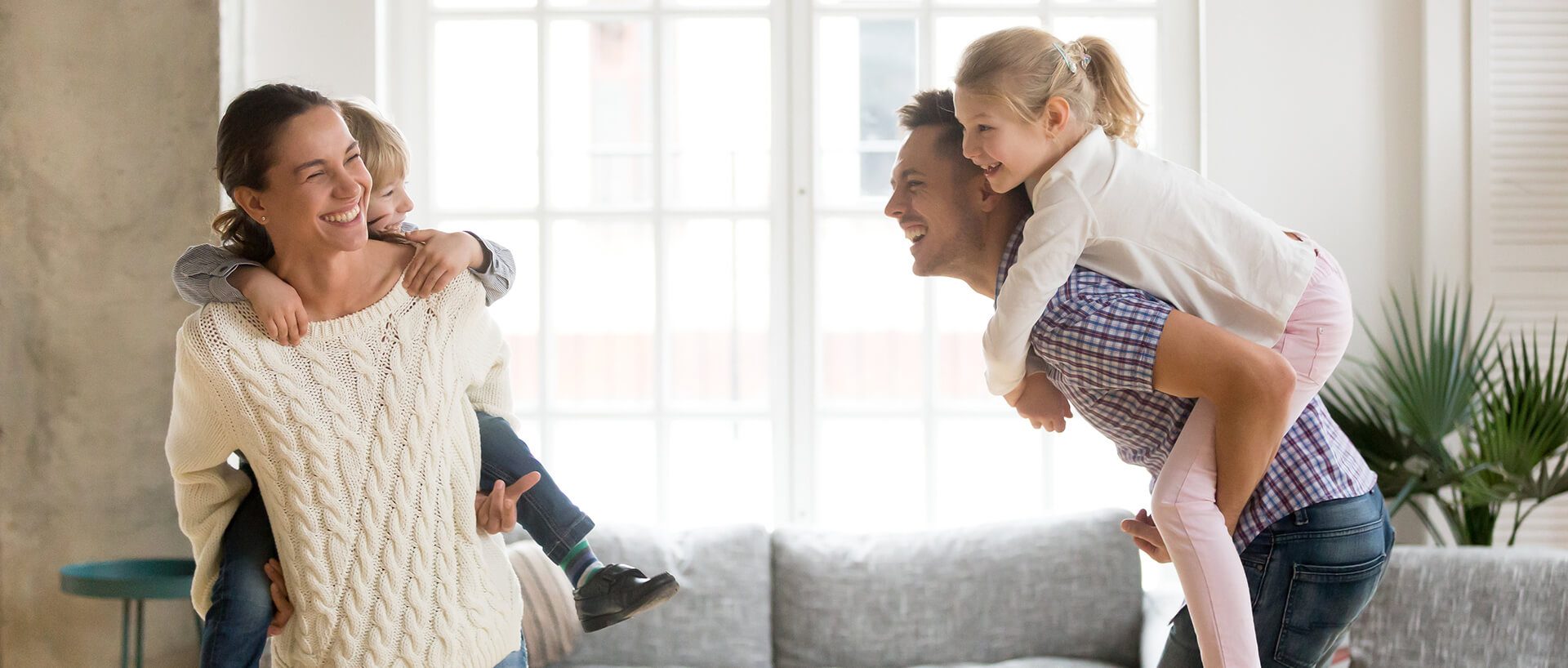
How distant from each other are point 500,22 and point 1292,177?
2.55m

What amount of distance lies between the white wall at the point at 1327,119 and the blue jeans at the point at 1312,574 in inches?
87.4

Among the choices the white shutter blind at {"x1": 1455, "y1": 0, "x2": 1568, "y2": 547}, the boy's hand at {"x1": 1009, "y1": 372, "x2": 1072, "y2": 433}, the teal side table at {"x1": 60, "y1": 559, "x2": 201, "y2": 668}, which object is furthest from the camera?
the white shutter blind at {"x1": 1455, "y1": 0, "x2": 1568, "y2": 547}

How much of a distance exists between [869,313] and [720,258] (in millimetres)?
516

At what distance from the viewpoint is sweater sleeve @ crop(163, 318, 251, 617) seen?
4.86ft

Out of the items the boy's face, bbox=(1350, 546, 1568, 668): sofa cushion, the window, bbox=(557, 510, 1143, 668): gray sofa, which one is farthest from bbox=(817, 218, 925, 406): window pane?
the boy's face

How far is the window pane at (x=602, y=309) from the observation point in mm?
3643

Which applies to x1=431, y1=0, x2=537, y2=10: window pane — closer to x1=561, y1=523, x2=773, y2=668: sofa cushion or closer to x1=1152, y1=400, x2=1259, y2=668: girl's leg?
x1=561, y1=523, x2=773, y2=668: sofa cushion

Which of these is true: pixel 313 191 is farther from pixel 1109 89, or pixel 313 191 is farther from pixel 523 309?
pixel 523 309

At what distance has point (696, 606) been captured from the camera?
10.3 ft

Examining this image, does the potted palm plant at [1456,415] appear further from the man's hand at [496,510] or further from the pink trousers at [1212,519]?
the man's hand at [496,510]

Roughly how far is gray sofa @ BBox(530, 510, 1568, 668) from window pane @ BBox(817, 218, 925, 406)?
0.59 m

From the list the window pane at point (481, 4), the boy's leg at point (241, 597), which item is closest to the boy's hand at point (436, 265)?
the boy's leg at point (241, 597)

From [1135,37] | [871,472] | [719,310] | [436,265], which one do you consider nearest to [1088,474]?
[871,472]

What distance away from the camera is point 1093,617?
122 inches
